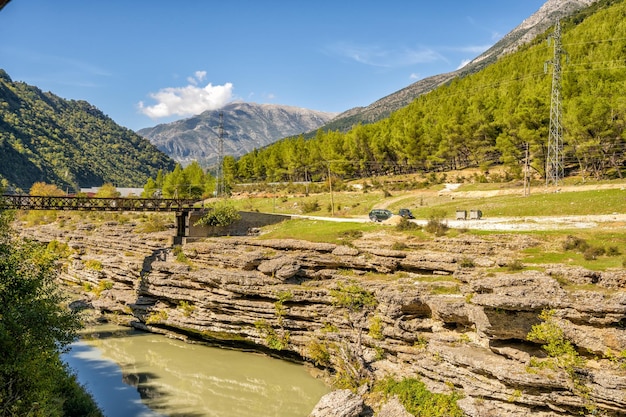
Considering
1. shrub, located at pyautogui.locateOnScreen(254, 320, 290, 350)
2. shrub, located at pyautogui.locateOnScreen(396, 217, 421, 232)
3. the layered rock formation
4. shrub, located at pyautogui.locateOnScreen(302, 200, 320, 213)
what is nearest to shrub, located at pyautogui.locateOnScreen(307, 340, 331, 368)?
the layered rock formation

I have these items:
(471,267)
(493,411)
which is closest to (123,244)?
(471,267)

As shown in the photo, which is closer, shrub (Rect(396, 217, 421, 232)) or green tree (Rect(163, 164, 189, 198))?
shrub (Rect(396, 217, 421, 232))

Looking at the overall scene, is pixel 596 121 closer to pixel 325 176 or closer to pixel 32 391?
pixel 325 176

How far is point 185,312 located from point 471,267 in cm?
2662

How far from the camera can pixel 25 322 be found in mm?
18172

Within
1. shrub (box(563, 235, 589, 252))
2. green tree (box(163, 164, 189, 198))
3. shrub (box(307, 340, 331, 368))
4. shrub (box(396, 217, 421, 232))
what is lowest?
shrub (box(307, 340, 331, 368))

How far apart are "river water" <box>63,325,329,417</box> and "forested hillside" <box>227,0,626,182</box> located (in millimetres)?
36797

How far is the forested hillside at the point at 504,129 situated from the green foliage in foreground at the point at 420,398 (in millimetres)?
33414

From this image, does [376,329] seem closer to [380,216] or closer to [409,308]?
[409,308]

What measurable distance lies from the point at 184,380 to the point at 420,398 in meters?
18.5

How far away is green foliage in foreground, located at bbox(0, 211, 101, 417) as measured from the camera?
17047 mm

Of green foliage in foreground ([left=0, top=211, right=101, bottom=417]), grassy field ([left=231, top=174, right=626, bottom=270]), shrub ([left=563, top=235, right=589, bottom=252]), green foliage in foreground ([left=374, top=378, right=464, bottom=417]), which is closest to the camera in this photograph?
green foliage in foreground ([left=0, top=211, right=101, bottom=417])

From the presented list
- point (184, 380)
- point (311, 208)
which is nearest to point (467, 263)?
point (184, 380)

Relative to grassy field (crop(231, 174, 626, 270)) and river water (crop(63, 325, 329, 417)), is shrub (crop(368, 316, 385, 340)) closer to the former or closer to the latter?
river water (crop(63, 325, 329, 417))
